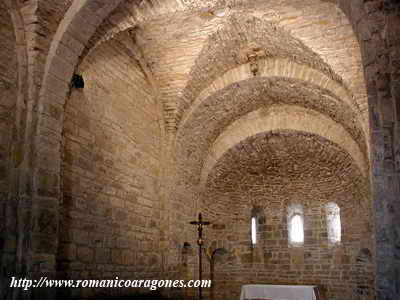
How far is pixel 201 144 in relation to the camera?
11.1m

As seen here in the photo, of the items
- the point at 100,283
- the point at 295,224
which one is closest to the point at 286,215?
the point at 295,224

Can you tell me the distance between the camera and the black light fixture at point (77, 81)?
7.05 meters

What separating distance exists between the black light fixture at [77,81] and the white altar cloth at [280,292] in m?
4.89

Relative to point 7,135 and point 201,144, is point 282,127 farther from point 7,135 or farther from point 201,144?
point 7,135

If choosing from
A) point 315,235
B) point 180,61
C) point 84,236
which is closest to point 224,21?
point 180,61

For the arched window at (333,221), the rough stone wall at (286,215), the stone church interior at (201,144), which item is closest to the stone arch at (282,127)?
the stone church interior at (201,144)

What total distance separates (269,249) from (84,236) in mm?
6710

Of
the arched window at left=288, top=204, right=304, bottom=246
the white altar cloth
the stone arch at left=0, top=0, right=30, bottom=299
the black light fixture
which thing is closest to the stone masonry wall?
the arched window at left=288, top=204, right=304, bottom=246

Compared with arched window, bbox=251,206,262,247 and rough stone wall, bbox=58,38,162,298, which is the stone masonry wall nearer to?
arched window, bbox=251,206,262,247

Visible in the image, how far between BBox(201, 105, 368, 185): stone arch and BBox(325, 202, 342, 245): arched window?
6.74 ft

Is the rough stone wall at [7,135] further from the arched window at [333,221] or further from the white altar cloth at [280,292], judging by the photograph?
the arched window at [333,221]

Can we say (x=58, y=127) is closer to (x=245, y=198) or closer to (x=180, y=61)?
(x=180, y=61)

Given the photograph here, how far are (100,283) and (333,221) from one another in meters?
6.89

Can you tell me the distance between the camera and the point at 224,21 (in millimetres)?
8320
